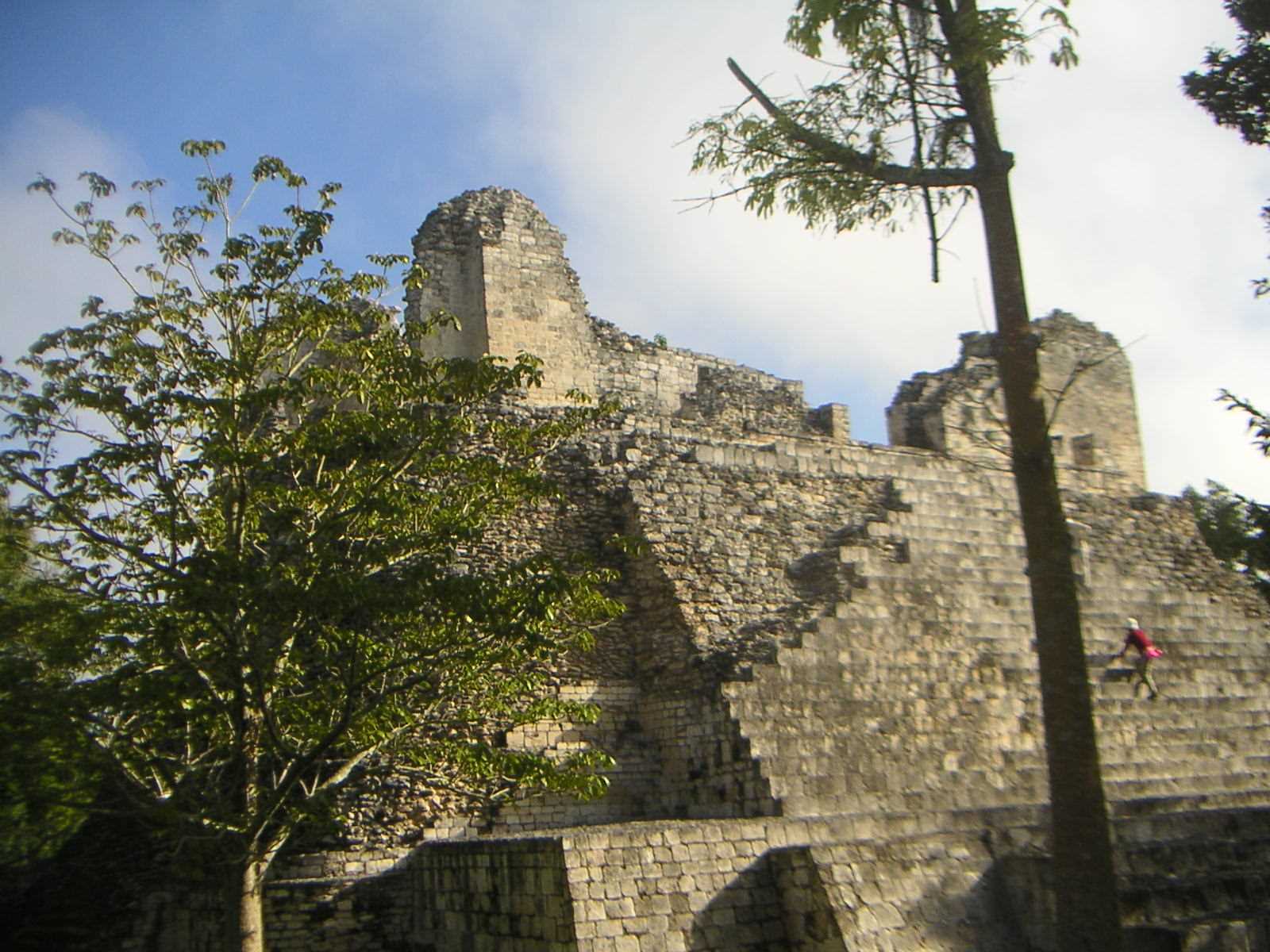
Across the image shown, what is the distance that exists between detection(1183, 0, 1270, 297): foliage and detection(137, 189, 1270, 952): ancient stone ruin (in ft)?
8.27

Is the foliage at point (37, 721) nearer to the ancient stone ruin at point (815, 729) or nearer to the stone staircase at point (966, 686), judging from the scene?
the ancient stone ruin at point (815, 729)

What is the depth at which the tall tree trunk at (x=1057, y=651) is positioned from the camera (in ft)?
23.4

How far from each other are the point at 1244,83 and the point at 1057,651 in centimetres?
720

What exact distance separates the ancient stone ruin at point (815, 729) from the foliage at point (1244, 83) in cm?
252

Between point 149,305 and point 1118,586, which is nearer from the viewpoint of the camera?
point 149,305

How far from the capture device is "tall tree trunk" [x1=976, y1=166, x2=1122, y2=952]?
23.4ft

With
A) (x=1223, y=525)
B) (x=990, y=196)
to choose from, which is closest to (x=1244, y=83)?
(x=990, y=196)

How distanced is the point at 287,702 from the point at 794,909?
3767 millimetres

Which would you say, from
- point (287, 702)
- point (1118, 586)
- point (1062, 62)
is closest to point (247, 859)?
point (287, 702)

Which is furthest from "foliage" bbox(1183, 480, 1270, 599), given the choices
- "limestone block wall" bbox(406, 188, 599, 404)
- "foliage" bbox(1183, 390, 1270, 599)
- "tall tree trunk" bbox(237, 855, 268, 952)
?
"tall tree trunk" bbox(237, 855, 268, 952)

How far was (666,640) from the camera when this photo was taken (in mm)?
12578

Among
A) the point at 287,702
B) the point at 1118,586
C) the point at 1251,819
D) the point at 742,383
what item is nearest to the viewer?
the point at 287,702

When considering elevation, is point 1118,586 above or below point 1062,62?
below

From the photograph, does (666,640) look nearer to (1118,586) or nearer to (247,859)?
(247,859)
